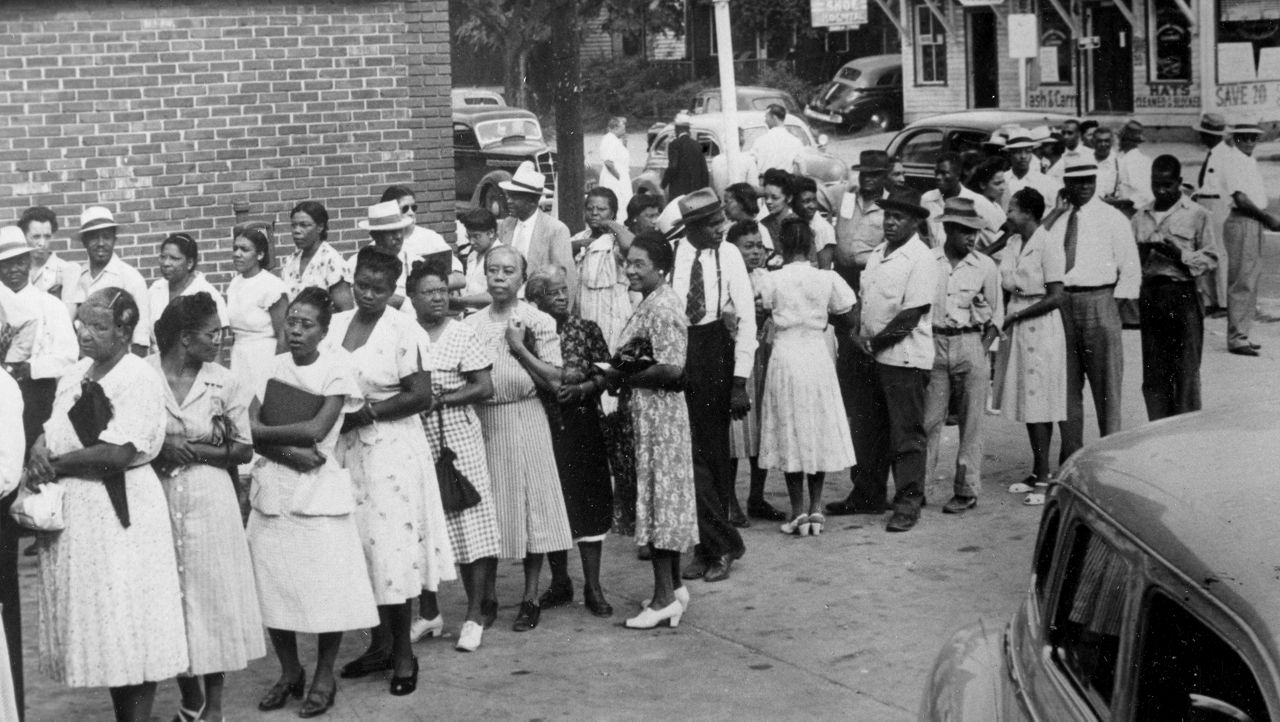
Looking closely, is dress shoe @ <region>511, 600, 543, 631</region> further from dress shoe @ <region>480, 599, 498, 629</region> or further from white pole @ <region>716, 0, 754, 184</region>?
white pole @ <region>716, 0, 754, 184</region>

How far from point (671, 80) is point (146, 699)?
42.6m

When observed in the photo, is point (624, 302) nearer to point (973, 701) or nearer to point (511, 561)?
point (511, 561)

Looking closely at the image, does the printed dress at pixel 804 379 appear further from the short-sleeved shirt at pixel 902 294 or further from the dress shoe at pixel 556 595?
the dress shoe at pixel 556 595

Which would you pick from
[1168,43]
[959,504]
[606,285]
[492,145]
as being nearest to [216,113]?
[606,285]

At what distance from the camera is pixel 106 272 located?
9.36 m

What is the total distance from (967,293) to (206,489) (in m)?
4.91

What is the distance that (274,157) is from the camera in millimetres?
11547

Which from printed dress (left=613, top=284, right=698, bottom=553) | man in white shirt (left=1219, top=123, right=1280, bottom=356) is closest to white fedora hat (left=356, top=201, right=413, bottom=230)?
printed dress (left=613, top=284, right=698, bottom=553)

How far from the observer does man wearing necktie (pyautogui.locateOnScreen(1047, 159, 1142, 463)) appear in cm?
952

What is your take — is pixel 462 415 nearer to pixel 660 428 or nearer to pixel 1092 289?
pixel 660 428

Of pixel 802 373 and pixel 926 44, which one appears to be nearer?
pixel 802 373

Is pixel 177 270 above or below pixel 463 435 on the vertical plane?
above

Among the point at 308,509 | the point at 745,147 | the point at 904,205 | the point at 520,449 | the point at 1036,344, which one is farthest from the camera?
the point at 745,147

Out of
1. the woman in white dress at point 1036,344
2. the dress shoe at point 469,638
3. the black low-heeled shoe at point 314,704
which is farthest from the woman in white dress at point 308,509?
the woman in white dress at point 1036,344
